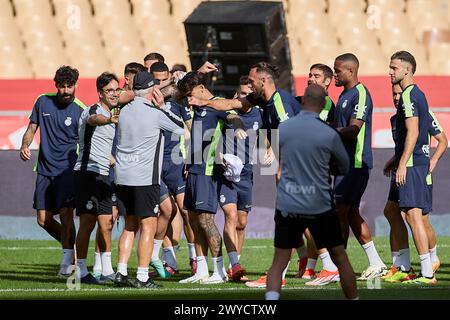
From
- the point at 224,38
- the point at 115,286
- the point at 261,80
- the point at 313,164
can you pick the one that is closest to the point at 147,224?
the point at 115,286

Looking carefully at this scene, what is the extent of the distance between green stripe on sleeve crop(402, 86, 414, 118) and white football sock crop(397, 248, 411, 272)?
171cm

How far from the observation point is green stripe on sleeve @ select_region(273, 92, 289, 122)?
11.7 m

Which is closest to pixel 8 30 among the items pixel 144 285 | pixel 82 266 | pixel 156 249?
pixel 156 249

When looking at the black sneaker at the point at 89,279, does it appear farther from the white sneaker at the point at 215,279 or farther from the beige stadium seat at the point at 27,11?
the beige stadium seat at the point at 27,11

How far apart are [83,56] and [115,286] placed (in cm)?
1525

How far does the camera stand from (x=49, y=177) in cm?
1384

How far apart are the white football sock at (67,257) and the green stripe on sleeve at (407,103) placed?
4160 mm

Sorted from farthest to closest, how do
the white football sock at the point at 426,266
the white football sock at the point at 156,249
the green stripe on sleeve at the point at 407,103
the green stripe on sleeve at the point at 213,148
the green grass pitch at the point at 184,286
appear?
the white football sock at the point at 156,249 → the green stripe on sleeve at the point at 213,148 → the white football sock at the point at 426,266 → the green stripe on sleeve at the point at 407,103 → the green grass pitch at the point at 184,286

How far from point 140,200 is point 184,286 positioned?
1.03 meters

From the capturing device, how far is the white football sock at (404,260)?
12.9 m

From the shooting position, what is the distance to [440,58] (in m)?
26.4

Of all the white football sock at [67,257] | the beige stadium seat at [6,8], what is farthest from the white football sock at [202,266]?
the beige stadium seat at [6,8]

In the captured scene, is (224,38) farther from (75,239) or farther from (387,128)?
(75,239)
